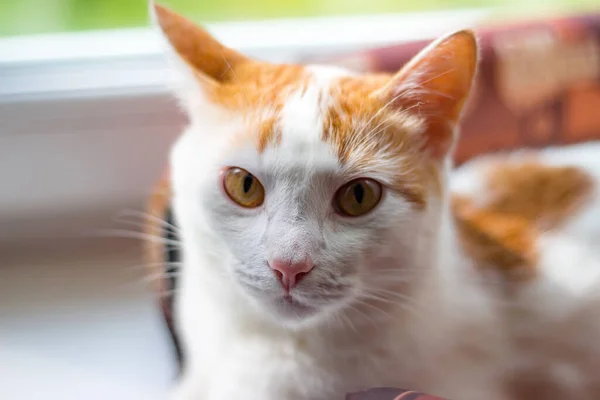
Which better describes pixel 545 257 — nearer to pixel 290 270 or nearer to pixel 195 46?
pixel 290 270

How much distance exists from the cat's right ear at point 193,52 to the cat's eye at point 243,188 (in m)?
0.11

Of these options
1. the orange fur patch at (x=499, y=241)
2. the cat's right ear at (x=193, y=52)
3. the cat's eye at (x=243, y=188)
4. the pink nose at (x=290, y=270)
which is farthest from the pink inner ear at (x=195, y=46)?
the orange fur patch at (x=499, y=241)

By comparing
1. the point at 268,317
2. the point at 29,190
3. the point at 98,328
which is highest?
the point at 29,190

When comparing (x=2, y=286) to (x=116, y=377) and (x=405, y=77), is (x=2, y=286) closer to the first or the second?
(x=116, y=377)

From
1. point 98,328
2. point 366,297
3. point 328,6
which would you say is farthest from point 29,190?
point 366,297

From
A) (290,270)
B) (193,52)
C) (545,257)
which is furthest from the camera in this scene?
(545,257)

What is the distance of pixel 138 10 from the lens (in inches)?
39.1

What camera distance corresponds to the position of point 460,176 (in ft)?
3.33

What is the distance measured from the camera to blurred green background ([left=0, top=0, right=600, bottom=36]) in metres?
1.02

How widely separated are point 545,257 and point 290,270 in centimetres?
41

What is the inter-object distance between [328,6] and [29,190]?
0.63m

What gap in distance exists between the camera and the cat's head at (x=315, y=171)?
2.11 feet

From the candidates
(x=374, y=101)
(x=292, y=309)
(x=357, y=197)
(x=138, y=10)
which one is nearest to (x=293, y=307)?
(x=292, y=309)

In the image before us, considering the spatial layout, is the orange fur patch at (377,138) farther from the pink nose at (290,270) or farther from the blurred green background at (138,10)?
the blurred green background at (138,10)
